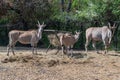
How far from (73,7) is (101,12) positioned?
705 centimetres

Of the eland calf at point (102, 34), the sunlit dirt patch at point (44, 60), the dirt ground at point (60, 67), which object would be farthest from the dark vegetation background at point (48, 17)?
the sunlit dirt patch at point (44, 60)

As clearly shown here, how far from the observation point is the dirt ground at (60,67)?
1276 centimetres

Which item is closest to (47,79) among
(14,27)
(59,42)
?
(59,42)

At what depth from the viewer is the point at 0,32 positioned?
26359 mm

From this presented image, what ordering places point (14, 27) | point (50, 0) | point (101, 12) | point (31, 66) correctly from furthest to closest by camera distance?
point (50, 0) < point (14, 27) < point (101, 12) < point (31, 66)

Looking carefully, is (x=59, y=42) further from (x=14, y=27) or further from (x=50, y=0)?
(x=50, y=0)

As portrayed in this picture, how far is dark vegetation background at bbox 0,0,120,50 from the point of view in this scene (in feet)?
79.1

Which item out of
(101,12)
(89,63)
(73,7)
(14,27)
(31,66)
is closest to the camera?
(31,66)

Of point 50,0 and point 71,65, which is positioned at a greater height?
point 50,0

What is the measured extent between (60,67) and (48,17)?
12.6 meters

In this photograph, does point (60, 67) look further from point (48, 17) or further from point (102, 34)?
point (48, 17)

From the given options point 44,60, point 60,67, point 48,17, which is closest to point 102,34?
point 44,60

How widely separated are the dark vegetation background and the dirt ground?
6.44 meters

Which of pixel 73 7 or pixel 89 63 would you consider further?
pixel 73 7
